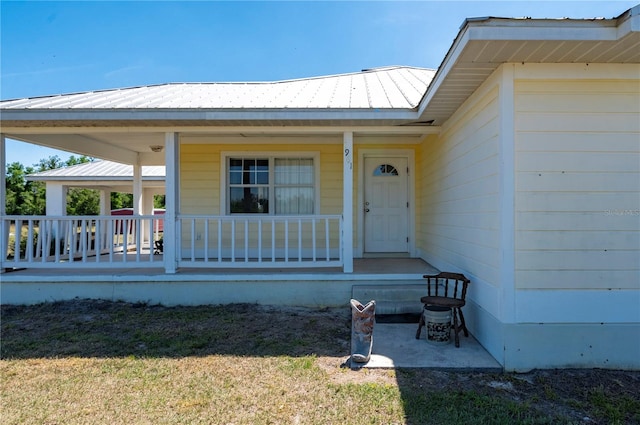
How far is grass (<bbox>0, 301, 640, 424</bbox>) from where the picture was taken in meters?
2.49

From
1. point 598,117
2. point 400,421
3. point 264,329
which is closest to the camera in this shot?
point 400,421

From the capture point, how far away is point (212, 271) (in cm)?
554

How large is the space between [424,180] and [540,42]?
4.00 m

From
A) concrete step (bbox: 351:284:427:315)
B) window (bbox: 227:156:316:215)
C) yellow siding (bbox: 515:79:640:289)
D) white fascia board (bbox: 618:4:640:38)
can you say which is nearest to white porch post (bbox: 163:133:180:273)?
window (bbox: 227:156:316:215)

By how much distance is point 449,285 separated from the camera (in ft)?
15.6

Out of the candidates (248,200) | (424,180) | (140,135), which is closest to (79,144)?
(140,135)

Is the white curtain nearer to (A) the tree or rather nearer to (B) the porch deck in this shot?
(B) the porch deck

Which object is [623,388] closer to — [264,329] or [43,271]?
[264,329]

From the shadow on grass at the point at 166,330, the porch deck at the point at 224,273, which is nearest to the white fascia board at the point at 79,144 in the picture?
the porch deck at the point at 224,273

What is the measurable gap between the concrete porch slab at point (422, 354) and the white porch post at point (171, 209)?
3.15m

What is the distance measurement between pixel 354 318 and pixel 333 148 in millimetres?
4278

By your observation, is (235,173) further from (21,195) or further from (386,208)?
(21,195)

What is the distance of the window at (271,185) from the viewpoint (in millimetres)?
7082

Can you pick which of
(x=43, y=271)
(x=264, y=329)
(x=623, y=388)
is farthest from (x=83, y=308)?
(x=623, y=388)
